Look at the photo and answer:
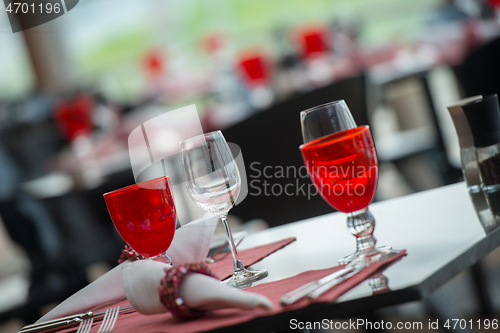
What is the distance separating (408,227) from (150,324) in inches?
14.2

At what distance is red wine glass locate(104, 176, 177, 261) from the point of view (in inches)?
27.8

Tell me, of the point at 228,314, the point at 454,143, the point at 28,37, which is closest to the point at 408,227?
the point at 228,314

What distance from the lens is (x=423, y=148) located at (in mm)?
2396

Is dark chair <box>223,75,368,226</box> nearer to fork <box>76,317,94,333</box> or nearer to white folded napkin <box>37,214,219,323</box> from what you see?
white folded napkin <box>37,214,219,323</box>

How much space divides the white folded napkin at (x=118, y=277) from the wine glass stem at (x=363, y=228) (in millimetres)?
254

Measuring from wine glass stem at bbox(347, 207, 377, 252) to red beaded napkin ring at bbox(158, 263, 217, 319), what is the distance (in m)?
0.19

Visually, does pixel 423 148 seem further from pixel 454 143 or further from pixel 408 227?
pixel 408 227

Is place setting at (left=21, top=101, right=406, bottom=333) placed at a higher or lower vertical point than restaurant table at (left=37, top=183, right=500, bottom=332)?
higher

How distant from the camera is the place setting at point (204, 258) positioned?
1.79 feet

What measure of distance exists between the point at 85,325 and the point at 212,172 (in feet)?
0.79

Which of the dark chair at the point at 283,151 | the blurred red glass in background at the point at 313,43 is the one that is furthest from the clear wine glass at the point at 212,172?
the blurred red glass in background at the point at 313,43

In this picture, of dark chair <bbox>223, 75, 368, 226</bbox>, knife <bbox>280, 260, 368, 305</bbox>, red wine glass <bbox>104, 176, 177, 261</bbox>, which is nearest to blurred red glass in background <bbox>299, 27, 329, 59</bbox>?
dark chair <bbox>223, 75, 368, 226</bbox>

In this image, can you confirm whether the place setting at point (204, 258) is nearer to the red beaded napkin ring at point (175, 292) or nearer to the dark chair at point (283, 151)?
the red beaded napkin ring at point (175, 292)

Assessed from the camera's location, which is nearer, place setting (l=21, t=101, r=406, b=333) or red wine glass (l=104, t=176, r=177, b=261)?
place setting (l=21, t=101, r=406, b=333)
